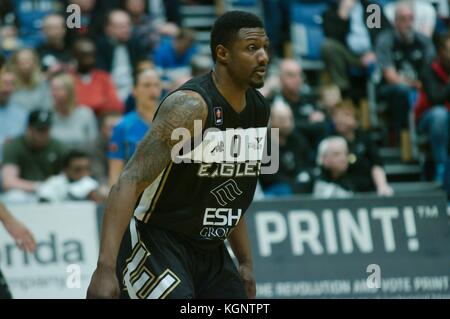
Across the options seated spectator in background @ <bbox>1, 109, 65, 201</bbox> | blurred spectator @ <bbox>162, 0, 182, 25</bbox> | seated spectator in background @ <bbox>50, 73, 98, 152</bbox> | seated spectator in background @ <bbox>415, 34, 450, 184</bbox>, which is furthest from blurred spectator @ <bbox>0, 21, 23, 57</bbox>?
seated spectator in background @ <bbox>415, 34, 450, 184</bbox>

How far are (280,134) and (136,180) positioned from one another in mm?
6025

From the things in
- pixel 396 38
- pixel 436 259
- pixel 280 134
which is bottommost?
pixel 436 259

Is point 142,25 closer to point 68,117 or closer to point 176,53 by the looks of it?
point 176,53

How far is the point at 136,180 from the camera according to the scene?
5617 millimetres

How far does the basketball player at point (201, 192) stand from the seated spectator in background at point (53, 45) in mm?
6863

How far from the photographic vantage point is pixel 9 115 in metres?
11.8

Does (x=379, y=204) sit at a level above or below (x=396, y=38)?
below

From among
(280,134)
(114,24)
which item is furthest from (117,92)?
(280,134)

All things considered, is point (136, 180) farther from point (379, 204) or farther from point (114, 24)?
point (114, 24)

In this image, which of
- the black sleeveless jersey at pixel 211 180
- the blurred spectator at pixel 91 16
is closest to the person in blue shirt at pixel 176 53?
the blurred spectator at pixel 91 16

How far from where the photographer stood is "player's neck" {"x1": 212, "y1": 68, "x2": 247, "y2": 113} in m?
→ 6.00

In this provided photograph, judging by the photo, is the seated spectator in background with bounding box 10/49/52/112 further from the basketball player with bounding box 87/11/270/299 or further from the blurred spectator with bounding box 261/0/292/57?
the basketball player with bounding box 87/11/270/299

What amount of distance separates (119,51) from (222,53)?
733cm

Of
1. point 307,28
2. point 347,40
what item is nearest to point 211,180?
point 347,40
